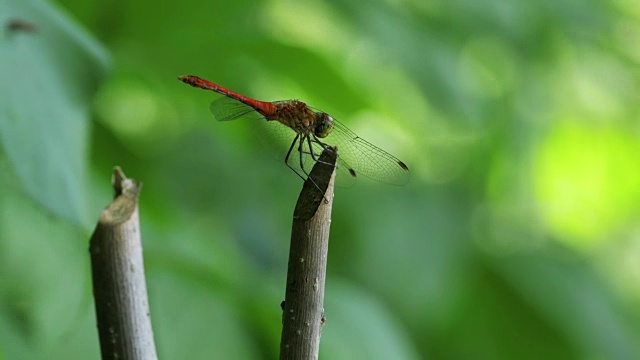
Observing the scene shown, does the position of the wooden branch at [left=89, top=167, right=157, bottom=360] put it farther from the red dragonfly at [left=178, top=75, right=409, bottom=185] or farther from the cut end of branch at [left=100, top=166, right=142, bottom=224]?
the red dragonfly at [left=178, top=75, right=409, bottom=185]

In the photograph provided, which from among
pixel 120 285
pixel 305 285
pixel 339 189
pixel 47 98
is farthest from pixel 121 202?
pixel 339 189

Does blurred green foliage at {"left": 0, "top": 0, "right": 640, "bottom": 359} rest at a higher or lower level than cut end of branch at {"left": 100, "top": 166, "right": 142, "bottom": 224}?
higher

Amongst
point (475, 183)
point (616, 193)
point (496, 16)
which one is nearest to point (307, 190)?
point (496, 16)

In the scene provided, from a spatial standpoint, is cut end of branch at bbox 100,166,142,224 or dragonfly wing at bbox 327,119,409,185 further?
dragonfly wing at bbox 327,119,409,185

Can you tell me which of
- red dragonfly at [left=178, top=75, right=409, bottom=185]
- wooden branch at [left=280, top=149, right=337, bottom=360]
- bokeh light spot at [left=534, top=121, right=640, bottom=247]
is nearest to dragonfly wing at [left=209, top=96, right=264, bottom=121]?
red dragonfly at [left=178, top=75, right=409, bottom=185]

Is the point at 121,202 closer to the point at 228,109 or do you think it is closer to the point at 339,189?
the point at 228,109

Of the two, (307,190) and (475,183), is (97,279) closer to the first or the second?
(307,190)
